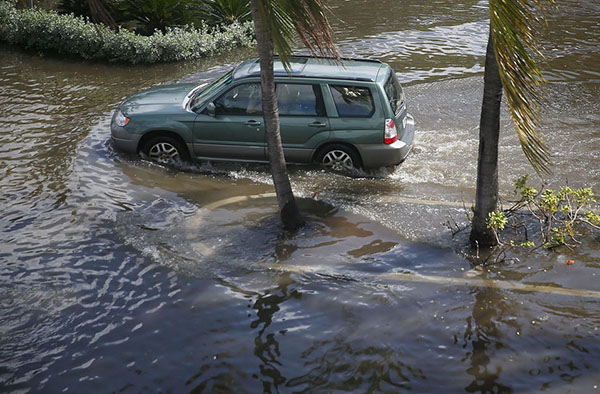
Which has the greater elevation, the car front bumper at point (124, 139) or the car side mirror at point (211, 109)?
the car side mirror at point (211, 109)

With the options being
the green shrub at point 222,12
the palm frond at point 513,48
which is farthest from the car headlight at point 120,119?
the green shrub at point 222,12

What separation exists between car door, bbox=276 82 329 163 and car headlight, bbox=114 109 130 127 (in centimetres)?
249

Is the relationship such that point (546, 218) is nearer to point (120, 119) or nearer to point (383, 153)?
point (383, 153)

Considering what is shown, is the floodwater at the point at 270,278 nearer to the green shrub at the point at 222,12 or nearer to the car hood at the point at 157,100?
the car hood at the point at 157,100

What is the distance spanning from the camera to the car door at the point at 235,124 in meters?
10.2

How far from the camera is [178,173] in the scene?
33.8 feet

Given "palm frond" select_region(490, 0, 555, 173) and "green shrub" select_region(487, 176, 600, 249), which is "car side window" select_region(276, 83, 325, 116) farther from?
"palm frond" select_region(490, 0, 555, 173)

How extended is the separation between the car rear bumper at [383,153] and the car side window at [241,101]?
5.67 ft

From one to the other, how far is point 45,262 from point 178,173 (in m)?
3.01

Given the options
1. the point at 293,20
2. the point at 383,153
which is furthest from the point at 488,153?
the point at 383,153

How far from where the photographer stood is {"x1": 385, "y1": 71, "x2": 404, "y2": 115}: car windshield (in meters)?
10.1

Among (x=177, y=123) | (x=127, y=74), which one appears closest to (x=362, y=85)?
(x=177, y=123)

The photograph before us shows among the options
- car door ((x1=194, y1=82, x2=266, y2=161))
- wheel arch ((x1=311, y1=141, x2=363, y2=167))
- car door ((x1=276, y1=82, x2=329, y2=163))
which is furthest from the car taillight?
car door ((x1=194, y1=82, x2=266, y2=161))

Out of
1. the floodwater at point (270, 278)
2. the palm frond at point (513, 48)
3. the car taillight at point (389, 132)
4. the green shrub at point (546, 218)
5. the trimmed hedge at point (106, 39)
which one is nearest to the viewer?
the palm frond at point (513, 48)
